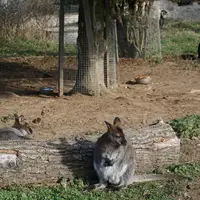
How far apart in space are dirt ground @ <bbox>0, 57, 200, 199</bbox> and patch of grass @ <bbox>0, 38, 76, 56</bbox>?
253 centimetres

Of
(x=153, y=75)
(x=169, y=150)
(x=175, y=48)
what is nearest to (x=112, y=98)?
(x=153, y=75)

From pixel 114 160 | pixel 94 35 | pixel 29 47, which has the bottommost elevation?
pixel 29 47

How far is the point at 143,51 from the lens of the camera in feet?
52.1

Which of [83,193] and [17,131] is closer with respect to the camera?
[83,193]

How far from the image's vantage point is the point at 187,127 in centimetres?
832

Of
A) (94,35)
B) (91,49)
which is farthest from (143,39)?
(91,49)

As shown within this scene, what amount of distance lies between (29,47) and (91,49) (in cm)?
757

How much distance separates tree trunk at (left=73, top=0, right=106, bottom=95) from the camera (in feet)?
35.1

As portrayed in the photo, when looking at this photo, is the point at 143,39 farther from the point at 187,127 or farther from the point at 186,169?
the point at 186,169

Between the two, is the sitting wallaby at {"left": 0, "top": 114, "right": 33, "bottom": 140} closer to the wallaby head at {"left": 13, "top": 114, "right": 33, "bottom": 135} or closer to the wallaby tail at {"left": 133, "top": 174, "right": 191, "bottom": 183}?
the wallaby head at {"left": 13, "top": 114, "right": 33, "bottom": 135}

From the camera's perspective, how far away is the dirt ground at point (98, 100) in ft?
29.4

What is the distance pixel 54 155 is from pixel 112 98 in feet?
14.3

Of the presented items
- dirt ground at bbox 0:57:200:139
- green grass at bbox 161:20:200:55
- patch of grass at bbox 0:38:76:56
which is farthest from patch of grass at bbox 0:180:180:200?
green grass at bbox 161:20:200:55

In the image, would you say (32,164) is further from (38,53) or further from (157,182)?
(38,53)
